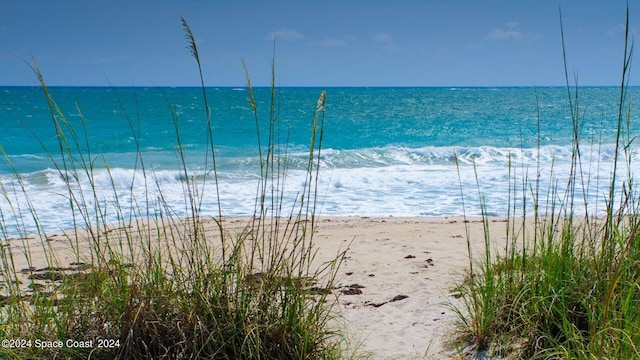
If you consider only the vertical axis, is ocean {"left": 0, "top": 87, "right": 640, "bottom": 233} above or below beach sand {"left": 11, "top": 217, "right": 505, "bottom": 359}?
above

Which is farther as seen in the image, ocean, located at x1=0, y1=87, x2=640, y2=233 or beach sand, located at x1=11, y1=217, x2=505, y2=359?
ocean, located at x1=0, y1=87, x2=640, y2=233

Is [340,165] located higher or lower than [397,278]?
higher

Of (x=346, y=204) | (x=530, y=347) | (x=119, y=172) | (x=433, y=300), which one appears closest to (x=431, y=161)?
(x=346, y=204)

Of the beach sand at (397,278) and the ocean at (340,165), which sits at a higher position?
the ocean at (340,165)

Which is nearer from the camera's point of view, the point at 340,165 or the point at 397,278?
the point at 397,278

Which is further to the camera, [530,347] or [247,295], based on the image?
[530,347]

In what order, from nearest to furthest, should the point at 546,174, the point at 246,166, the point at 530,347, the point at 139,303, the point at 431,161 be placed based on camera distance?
the point at 139,303 → the point at 530,347 → the point at 546,174 → the point at 246,166 → the point at 431,161

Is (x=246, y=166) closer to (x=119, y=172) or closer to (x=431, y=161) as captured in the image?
(x=119, y=172)

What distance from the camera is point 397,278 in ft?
15.7

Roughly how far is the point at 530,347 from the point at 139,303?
1906 mm

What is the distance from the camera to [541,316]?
287 centimetres

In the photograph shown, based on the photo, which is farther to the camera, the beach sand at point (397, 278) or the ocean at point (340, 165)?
the ocean at point (340, 165)

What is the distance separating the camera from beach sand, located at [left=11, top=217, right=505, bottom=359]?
3227 millimetres

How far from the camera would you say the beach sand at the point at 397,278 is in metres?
3.23
